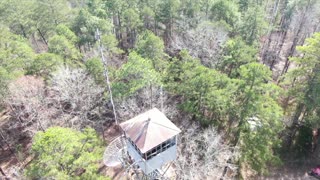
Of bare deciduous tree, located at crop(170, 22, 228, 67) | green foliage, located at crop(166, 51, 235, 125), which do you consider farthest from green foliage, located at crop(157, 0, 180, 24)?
green foliage, located at crop(166, 51, 235, 125)

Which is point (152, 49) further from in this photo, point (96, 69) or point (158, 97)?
point (96, 69)

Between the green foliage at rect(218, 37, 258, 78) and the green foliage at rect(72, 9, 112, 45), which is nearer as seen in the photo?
the green foliage at rect(218, 37, 258, 78)

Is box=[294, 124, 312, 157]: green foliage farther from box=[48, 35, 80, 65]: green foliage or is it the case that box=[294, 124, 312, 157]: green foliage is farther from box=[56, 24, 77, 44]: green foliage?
box=[56, 24, 77, 44]: green foliage

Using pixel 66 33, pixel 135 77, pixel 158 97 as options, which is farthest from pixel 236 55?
pixel 66 33

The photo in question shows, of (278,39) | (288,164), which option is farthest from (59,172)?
(278,39)

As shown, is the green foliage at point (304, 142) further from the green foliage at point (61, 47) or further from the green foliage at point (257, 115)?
the green foliage at point (61, 47)

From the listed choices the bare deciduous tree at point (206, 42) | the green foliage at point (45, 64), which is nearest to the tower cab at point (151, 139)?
the green foliage at point (45, 64)

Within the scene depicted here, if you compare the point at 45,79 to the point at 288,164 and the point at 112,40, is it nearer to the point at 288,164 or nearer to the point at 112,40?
the point at 112,40
